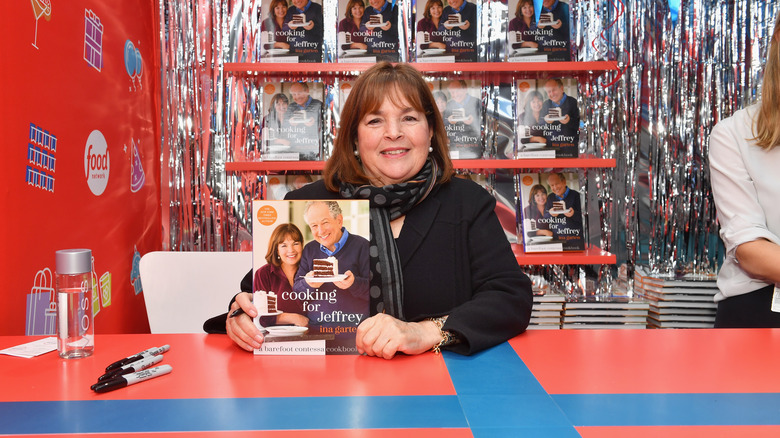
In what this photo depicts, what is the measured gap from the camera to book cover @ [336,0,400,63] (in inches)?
114

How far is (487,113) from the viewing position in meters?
3.11

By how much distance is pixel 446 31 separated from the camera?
2.90m

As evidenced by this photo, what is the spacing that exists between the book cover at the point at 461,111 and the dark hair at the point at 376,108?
1146 mm

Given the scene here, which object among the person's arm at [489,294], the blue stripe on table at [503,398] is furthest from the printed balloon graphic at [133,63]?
the blue stripe on table at [503,398]

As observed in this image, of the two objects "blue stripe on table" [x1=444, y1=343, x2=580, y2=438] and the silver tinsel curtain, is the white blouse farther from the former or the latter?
"blue stripe on table" [x1=444, y1=343, x2=580, y2=438]

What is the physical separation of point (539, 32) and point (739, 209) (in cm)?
138

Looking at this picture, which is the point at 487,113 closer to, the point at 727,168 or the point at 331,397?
the point at 727,168

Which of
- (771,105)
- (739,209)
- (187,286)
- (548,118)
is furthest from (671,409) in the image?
(548,118)

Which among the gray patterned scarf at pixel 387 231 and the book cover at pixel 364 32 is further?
the book cover at pixel 364 32

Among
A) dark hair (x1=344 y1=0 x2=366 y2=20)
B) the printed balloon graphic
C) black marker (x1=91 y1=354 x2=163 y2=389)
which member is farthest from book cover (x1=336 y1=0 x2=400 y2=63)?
black marker (x1=91 y1=354 x2=163 y2=389)

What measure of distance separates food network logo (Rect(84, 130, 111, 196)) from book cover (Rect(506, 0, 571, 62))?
1.91 metres

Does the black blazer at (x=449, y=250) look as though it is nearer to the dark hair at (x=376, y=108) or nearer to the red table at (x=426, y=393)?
the dark hair at (x=376, y=108)

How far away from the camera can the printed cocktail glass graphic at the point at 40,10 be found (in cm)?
182

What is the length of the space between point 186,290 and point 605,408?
1730 mm
